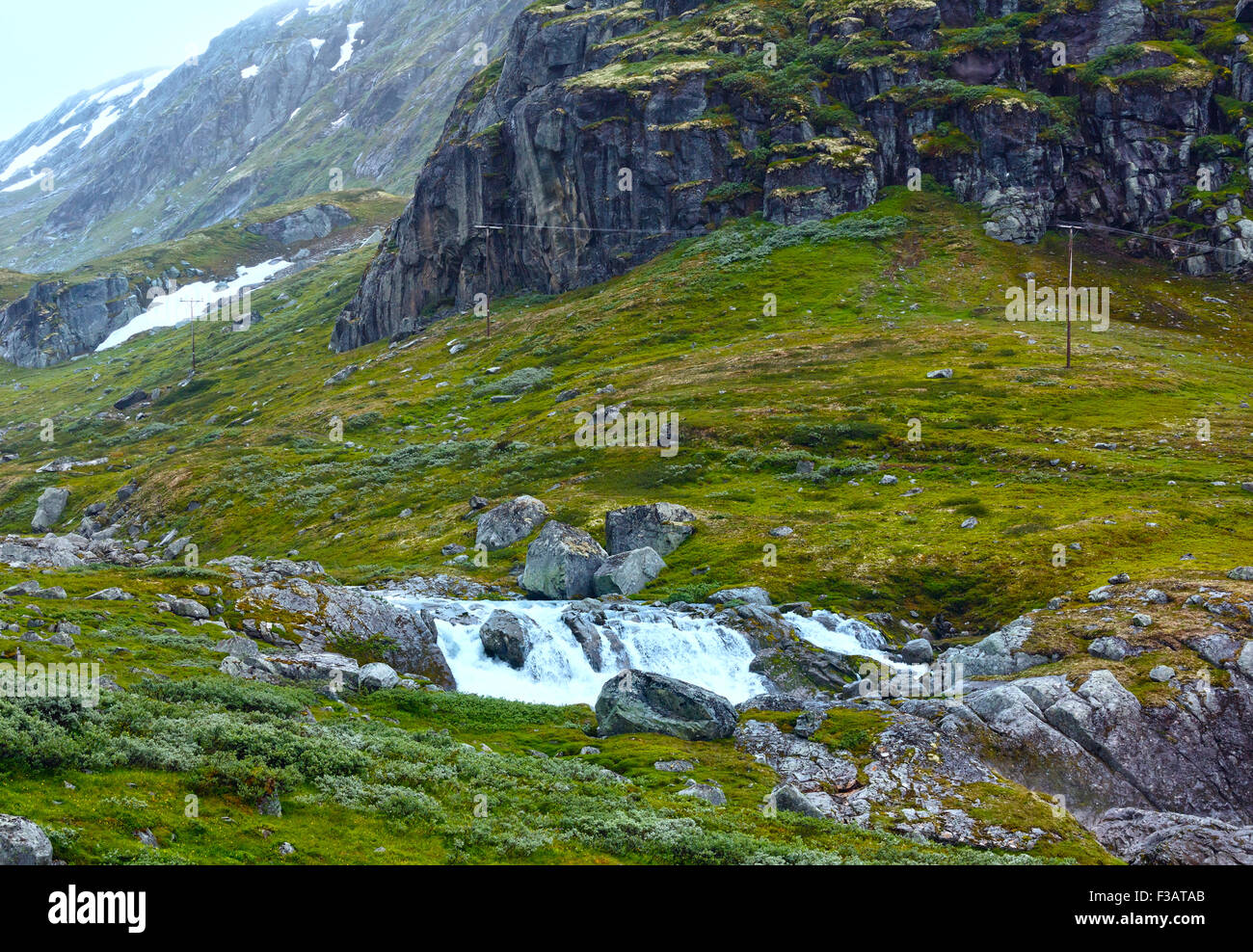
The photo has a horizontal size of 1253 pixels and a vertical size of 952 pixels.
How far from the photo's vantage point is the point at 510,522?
68.8m

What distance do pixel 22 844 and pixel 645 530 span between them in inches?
1995

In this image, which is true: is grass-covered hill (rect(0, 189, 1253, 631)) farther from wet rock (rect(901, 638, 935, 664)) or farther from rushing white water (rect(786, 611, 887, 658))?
wet rock (rect(901, 638, 935, 664))

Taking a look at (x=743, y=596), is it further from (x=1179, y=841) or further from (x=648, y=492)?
(x=1179, y=841)

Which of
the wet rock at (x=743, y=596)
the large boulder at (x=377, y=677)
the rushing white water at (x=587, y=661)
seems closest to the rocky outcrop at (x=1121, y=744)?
the rushing white water at (x=587, y=661)

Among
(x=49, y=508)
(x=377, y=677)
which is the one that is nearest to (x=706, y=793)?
(x=377, y=677)

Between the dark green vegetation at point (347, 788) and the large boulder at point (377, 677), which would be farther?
the large boulder at point (377, 677)

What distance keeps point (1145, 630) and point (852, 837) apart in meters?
23.5

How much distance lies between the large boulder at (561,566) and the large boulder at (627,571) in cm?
61

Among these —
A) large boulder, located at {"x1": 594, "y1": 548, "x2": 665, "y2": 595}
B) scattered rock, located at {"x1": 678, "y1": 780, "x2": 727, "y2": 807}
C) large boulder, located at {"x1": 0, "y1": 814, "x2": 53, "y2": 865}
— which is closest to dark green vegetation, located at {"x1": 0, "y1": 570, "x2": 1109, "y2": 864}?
scattered rock, located at {"x1": 678, "y1": 780, "x2": 727, "y2": 807}

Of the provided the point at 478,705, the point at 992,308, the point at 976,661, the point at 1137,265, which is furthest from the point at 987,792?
the point at 1137,265

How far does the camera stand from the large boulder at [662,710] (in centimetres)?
3525

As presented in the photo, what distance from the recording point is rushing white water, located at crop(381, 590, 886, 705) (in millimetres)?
43062

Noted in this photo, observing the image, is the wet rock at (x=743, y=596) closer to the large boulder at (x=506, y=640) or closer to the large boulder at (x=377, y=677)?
the large boulder at (x=506, y=640)

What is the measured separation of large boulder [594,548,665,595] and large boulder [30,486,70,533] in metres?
74.4
